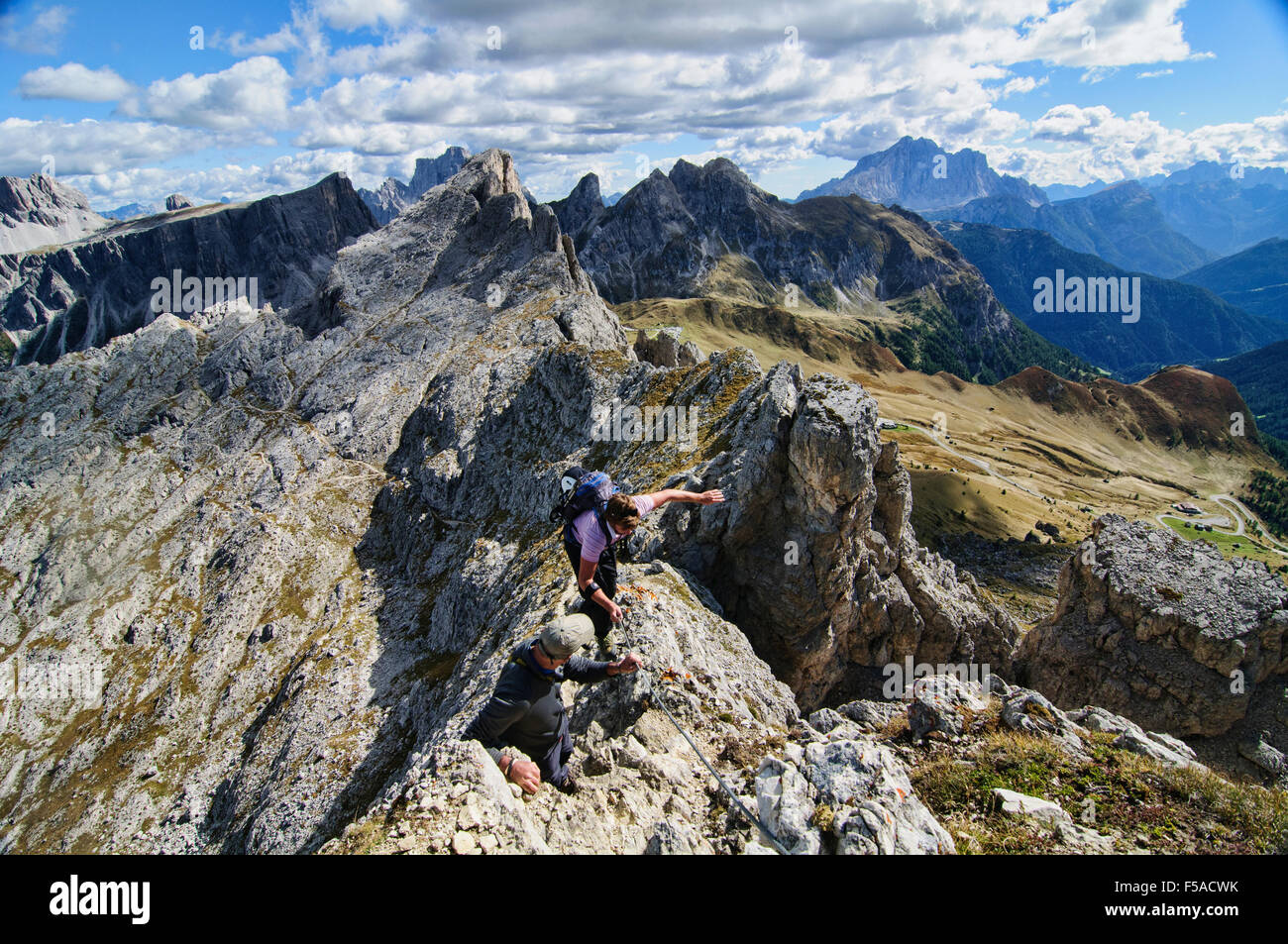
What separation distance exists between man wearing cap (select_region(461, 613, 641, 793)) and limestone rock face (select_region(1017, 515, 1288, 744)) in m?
33.0

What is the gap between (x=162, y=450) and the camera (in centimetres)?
8988

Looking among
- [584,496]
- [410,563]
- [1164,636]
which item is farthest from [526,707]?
[410,563]

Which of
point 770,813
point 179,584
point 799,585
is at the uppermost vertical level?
point 770,813

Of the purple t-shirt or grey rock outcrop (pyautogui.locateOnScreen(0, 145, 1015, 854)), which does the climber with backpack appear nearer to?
the purple t-shirt

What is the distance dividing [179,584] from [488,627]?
206 ft

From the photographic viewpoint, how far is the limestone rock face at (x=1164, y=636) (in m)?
29.1

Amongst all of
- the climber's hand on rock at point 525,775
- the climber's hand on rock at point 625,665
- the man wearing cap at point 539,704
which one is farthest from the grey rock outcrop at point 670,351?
the climber's hand on rock at point 525,775

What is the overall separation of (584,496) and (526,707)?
16.2 ft

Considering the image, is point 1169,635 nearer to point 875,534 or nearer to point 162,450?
point 875,534

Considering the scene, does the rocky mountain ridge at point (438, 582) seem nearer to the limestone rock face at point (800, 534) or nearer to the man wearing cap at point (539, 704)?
the limestone rock face at point (800, 534)

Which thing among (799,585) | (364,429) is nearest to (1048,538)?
(799,585)

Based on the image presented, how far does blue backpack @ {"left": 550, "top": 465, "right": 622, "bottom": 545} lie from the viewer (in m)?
14.0

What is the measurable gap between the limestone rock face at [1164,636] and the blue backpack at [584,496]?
33.9 meters
